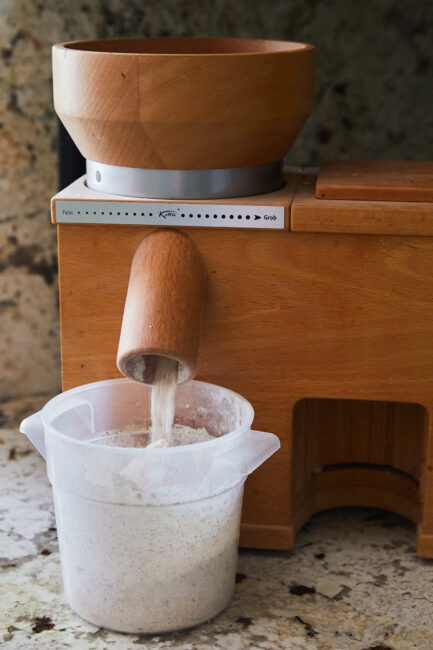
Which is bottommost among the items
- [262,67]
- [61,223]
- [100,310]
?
[100,310]

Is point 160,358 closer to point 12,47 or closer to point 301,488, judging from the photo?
point 301,488

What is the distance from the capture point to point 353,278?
3.72 feet

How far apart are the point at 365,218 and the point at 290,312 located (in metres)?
0.15

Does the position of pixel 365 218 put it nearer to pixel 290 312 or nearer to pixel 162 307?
pixel 290 312

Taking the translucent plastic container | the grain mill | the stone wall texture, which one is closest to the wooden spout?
the grain mill

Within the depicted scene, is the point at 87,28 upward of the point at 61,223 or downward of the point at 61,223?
upward

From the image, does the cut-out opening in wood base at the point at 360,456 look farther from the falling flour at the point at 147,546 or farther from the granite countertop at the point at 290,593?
the falling flour at the point at 147,546

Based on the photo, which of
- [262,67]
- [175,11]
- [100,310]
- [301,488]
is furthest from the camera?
[175,11]

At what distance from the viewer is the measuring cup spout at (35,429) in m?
1.08

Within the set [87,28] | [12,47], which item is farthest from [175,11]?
[12,47]

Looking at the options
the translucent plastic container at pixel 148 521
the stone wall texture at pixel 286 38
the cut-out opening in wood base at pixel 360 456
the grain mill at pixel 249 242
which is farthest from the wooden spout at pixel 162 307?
the stone wall texture at pixel 286 38

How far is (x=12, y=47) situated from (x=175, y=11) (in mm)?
277

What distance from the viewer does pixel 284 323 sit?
3.80ft

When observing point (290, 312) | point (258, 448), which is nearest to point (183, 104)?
point (290, 312)
